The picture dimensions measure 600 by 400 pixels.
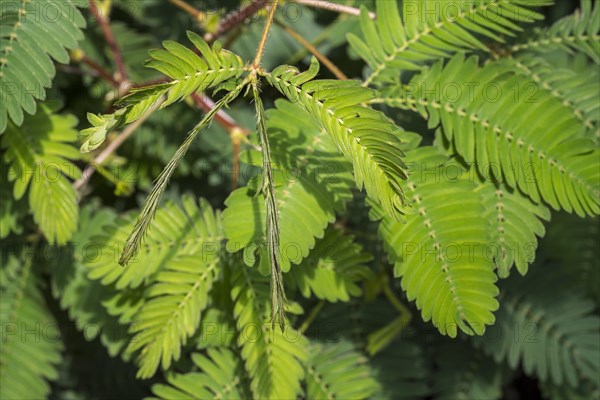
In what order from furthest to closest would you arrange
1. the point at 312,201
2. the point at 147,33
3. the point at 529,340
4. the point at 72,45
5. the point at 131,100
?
the point at 147,33 → the point at 529,340 → the point at 72,45 → the point at 312,201 → the point at 131,100

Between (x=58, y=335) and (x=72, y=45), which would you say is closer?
(x=72, y=45)

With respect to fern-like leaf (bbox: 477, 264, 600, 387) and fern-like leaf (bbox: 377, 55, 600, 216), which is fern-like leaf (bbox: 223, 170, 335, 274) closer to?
fern-like leaf (bbox: 377, 55, 600, 216)

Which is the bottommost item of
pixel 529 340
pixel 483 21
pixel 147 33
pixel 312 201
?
pixel 529 340

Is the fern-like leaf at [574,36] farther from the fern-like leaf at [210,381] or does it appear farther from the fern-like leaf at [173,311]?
the fern-like leaf at [210,381]

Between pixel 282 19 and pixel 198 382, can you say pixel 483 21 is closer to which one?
pixel 282 19

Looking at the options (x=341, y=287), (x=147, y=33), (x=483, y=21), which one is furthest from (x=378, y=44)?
(x=147, y=33)

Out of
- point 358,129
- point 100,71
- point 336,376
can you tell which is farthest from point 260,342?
point 100,71

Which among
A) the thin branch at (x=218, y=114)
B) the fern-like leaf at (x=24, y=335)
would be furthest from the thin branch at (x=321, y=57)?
the fern-like leaf at (x=24, y=335)

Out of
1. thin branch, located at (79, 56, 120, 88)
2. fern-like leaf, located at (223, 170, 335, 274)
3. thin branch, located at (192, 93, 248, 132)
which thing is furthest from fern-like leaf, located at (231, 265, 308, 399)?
thin branch, located at (79, 56, 120, 88)
